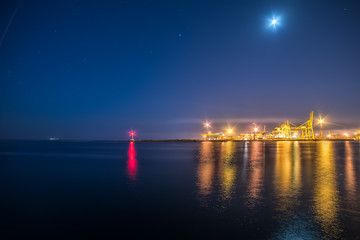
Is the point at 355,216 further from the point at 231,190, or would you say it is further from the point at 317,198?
the point at 231,190

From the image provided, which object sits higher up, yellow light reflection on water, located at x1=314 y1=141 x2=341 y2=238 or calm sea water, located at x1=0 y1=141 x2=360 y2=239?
yellow light reflection on water, located at x1=314 y1=141 x2=341 y2=238

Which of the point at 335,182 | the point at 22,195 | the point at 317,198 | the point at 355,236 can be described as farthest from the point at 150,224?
the point at 335,182

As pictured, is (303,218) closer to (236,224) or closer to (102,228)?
(236,224)

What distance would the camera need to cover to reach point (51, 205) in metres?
11.0

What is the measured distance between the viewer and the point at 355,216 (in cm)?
846

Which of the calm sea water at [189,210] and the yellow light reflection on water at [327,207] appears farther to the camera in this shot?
the calm sea water at [189,210]

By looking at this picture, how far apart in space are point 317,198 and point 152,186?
8.72 m

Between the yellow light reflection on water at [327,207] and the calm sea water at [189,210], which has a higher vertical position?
the yellow light reflection on water at [327,207]

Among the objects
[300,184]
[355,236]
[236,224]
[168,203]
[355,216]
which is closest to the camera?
[355,236]

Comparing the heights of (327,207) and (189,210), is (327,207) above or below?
above

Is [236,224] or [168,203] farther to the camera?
[168,203]

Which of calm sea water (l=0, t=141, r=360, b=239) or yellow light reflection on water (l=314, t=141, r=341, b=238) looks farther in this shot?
calm sea water (l=0, t=141, r=360, b=239)

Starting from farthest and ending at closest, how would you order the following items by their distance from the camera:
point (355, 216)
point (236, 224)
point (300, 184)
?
point (300, 184)
point (355, 216)
point (236, 224)

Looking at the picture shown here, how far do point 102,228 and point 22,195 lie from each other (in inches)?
311
